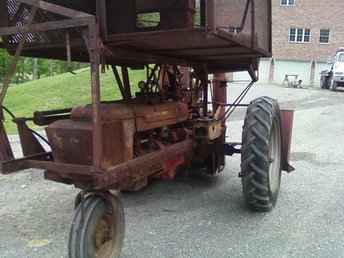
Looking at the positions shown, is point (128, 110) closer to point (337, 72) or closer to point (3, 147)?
point (3, 147)

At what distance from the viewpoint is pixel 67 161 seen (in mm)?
4031

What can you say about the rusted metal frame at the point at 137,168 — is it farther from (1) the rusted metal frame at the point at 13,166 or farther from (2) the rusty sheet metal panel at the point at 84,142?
(1) the rusted metal frame at the point at 13,166

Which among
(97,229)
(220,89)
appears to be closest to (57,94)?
(220,89)

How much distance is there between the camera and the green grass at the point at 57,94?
17266 millimetres

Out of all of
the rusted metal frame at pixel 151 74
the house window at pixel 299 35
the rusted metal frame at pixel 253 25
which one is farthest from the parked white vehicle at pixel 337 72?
the rusted metal frame at pixel 253 25

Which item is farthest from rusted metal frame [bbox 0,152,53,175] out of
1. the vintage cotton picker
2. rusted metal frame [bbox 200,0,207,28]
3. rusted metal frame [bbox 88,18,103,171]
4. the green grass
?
the green grass

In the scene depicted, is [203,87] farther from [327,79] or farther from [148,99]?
[327,79]

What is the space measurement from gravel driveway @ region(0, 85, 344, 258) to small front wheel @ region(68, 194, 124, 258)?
1.77ft

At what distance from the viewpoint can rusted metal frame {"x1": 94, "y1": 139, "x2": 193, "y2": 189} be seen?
365cm

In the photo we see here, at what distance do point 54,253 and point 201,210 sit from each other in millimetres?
1950

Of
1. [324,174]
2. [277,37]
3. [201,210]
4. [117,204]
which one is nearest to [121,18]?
[117,204]

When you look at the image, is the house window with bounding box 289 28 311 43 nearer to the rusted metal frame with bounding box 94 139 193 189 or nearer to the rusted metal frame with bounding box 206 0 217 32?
the rusted metal frame with bounding box 94 139 193 189

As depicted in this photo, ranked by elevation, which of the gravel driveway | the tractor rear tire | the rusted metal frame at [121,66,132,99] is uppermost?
the rusted metal frame at [121,66,132,99]

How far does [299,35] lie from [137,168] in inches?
1570
